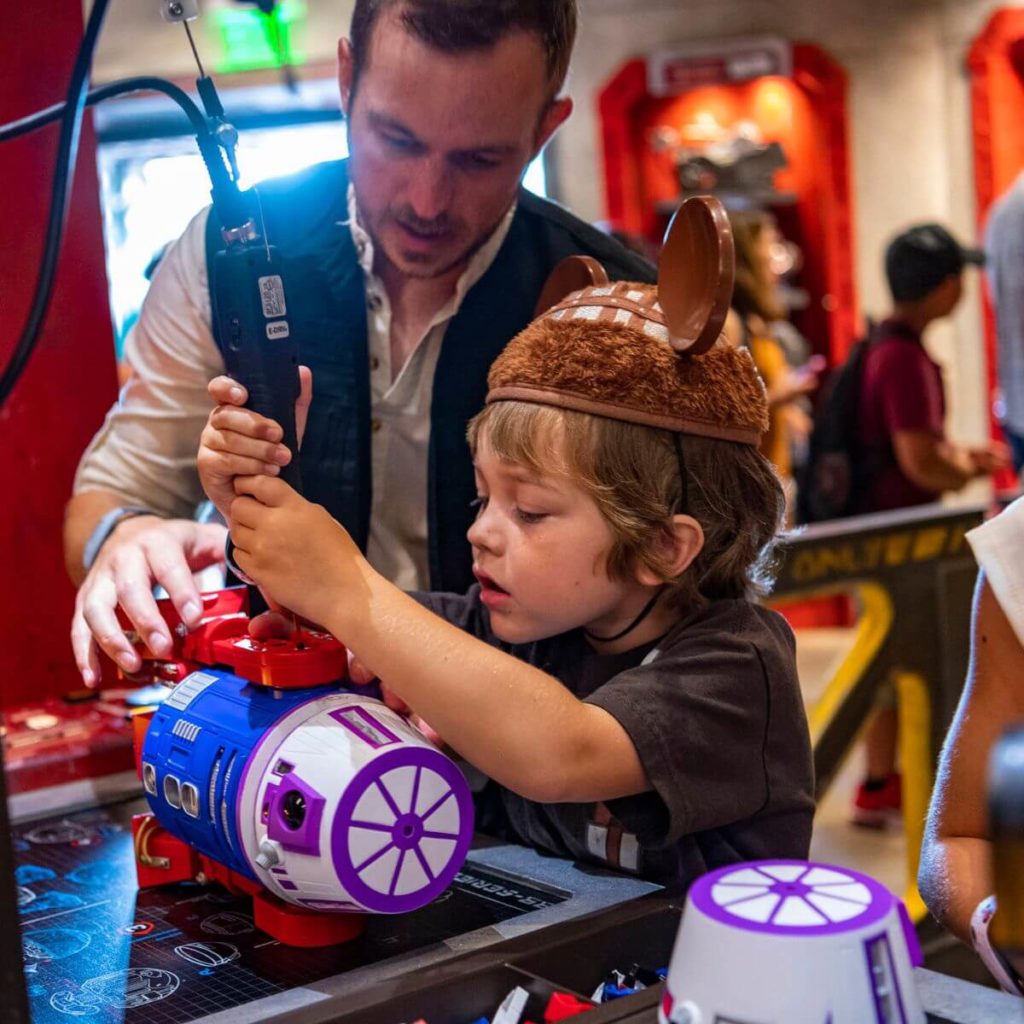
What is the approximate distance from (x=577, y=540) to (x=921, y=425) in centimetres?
256

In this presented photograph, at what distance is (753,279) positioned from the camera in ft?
14.3

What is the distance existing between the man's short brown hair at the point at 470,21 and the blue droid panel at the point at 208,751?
23.1 inches

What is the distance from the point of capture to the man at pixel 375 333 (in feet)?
4.50

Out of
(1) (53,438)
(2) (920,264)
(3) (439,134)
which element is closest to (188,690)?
(3) (439,134)

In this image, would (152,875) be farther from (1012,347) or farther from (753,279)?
(753,279)

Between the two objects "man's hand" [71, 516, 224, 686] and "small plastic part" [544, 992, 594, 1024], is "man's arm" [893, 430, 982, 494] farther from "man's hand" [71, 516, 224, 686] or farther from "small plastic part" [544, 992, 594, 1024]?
"small plastic part" [544, 992, 594, 1024]

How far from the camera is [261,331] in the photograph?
3.18 feet

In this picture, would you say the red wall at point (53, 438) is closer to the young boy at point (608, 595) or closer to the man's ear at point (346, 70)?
the man's ear at point (346, 70)

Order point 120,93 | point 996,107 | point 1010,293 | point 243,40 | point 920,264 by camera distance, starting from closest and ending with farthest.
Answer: point 120,93
point 920,264
point 1010,293
point 243,40
point 996,107

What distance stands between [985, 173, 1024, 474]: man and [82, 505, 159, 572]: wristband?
292cm

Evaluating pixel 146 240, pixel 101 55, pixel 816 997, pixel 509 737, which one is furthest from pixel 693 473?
pixel 101 55

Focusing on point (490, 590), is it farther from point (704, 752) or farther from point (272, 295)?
point (272, 295)

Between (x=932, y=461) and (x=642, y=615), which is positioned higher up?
(x=642, y=615)

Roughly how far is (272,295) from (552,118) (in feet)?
1.82
